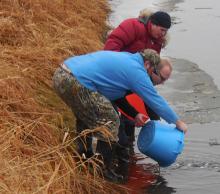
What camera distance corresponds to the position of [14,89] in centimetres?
669

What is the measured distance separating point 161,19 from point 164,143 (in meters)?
1.38

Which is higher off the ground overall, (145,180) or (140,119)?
(140,119)

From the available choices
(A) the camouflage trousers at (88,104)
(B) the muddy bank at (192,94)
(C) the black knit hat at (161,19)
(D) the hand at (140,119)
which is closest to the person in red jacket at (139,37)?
(C) the black knit hat at (161,19)

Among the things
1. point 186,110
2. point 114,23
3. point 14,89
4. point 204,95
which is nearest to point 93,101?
point 14,89

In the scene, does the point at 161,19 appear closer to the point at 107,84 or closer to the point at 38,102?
the point at 107,84

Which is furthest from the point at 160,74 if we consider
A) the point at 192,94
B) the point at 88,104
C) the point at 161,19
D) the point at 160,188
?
the point at 192,94

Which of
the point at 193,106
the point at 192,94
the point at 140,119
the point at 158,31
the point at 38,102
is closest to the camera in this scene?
the point at 140,119

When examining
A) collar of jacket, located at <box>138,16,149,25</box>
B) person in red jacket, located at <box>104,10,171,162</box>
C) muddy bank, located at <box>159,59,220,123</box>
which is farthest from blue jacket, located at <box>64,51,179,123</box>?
muddy bank, located at <box>159,59,220,123</box>

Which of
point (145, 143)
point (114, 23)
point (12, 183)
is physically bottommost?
point (114, 23)

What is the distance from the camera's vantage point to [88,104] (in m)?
5.89

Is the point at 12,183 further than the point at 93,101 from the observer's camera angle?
No

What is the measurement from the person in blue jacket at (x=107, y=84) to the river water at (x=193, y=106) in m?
0.68

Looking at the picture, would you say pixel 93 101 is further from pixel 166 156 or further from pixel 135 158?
pixel 135 158

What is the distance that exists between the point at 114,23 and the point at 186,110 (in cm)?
613
